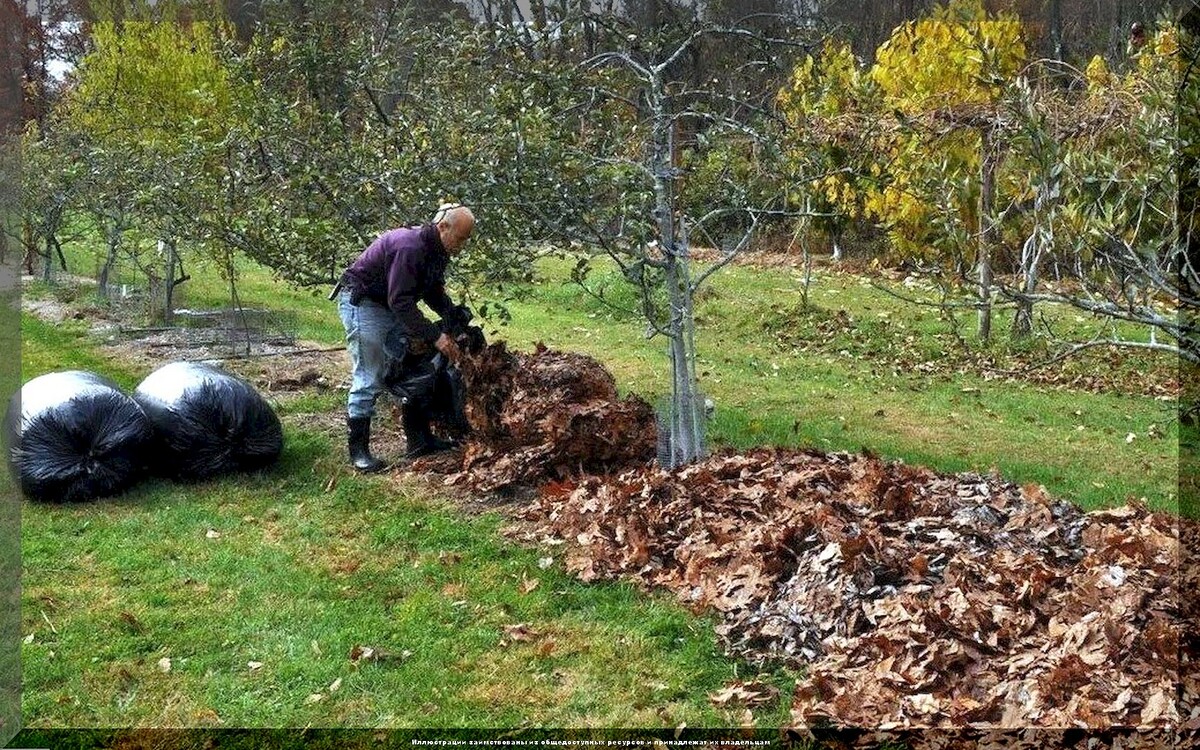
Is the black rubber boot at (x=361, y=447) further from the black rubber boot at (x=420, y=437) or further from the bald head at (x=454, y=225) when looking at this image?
the bald head at (x=454, y=225)

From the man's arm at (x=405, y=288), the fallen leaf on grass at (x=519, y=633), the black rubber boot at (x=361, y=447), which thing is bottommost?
the fallen leaf on grass at (x=519, y=633)

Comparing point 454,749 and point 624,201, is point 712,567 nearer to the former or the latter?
point 454,749

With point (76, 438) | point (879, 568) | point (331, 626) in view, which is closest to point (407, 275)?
point (76, 438)

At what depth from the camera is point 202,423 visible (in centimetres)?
618

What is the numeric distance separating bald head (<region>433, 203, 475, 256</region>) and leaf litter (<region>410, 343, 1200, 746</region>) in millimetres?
912

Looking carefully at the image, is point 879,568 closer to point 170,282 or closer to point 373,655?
point 373,655

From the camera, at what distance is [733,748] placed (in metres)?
3.38

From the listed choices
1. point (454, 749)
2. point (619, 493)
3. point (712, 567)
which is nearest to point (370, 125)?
point (619, 493)

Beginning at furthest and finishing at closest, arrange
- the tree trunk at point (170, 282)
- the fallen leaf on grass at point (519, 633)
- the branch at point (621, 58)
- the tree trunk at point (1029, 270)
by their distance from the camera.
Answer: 1. the tree trunk at point (170, 282)
2. the branch at point (621, 58)
3. the fallen leaf on grass at point (519, 633)
4. the tree trunk at point (1029, 270)

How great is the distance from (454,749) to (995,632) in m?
1.85

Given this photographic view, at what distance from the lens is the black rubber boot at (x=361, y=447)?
6535 millimetres

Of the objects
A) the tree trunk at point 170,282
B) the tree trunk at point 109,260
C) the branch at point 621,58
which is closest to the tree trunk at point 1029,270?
the branch at point 621,58

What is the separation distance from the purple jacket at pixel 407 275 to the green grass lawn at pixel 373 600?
99 centimetres

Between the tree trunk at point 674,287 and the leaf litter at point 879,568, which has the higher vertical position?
the tree trunk at point 674,287
